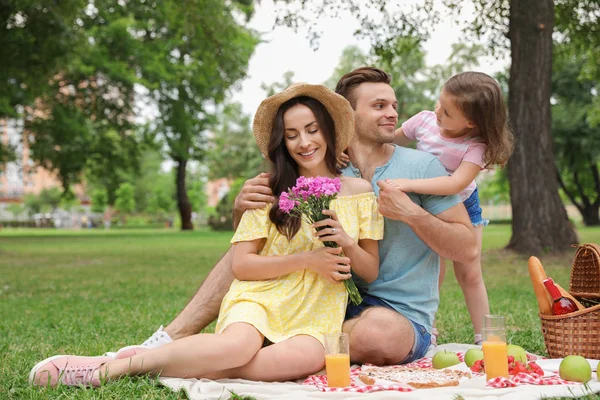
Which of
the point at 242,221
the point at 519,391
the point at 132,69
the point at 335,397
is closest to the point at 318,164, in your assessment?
→ the point at 242,221

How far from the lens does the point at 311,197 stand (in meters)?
3.32

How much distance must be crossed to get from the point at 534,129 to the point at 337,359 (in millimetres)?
9205

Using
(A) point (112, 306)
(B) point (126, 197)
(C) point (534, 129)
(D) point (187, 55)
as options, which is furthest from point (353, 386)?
(B) point (126, 197)

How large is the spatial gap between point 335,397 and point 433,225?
3.48 ft

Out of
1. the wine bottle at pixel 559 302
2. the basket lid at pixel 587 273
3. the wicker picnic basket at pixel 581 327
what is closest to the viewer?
the wicker picnic basket at pixel 581 327

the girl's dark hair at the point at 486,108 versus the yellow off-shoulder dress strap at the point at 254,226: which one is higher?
the girl's dark hair at the point at 486,108

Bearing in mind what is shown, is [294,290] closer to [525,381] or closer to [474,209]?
[525,381]

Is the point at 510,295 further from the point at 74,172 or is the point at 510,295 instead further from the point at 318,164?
the point at 74,172

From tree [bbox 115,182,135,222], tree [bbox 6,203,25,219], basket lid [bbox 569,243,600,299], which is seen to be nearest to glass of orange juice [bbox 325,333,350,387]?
basket lid [bbox 569,243,600,299]

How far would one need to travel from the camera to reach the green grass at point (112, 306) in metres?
4.07

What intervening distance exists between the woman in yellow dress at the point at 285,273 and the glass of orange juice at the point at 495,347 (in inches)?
26.4

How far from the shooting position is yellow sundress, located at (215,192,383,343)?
353cm

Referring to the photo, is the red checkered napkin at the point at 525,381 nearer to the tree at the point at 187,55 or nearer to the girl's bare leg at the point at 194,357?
the girl's bare leg at the point at 194,357

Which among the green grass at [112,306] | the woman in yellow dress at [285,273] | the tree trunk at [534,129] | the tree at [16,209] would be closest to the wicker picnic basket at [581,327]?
the green grass at [112,306]
